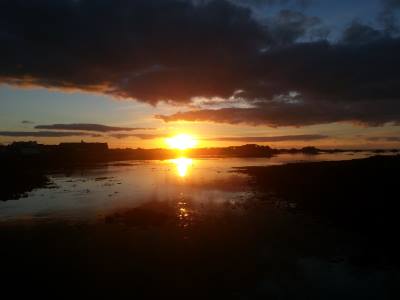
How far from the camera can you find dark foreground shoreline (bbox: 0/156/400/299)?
15.0 meters

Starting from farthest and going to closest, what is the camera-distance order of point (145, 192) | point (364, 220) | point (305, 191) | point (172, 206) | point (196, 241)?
1. point (145, 192)
2. point (305, 191)
3. point (172, 206)
4. point (364, 220)
5. point (196, 241)

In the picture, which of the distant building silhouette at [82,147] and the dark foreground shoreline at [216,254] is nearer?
the dark foreground shoreline at [216,254]

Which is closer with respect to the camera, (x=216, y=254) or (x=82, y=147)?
(x=216, y=254)

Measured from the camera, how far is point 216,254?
1958 centimetres

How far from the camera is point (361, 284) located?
15.0m

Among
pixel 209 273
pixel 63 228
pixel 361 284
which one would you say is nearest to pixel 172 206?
pixel 63 228

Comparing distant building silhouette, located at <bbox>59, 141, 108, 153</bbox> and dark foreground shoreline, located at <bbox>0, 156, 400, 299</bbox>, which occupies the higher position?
distant building silhouette, located at <bbox>59, 141, 108, 153</bbox>

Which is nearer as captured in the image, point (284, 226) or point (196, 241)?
point (196, 241)

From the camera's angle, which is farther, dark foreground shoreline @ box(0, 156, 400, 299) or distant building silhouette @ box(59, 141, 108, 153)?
distant building silhouette @ box(59, 141, 108, 153)

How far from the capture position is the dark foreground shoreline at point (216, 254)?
15.0 m

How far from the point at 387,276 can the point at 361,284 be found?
176cm

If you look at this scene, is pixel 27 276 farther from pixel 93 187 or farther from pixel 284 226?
pixel 93 187

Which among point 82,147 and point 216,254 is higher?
point 82,147

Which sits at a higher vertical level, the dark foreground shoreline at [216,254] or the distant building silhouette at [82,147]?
the distant building silhouette at [82,147]
